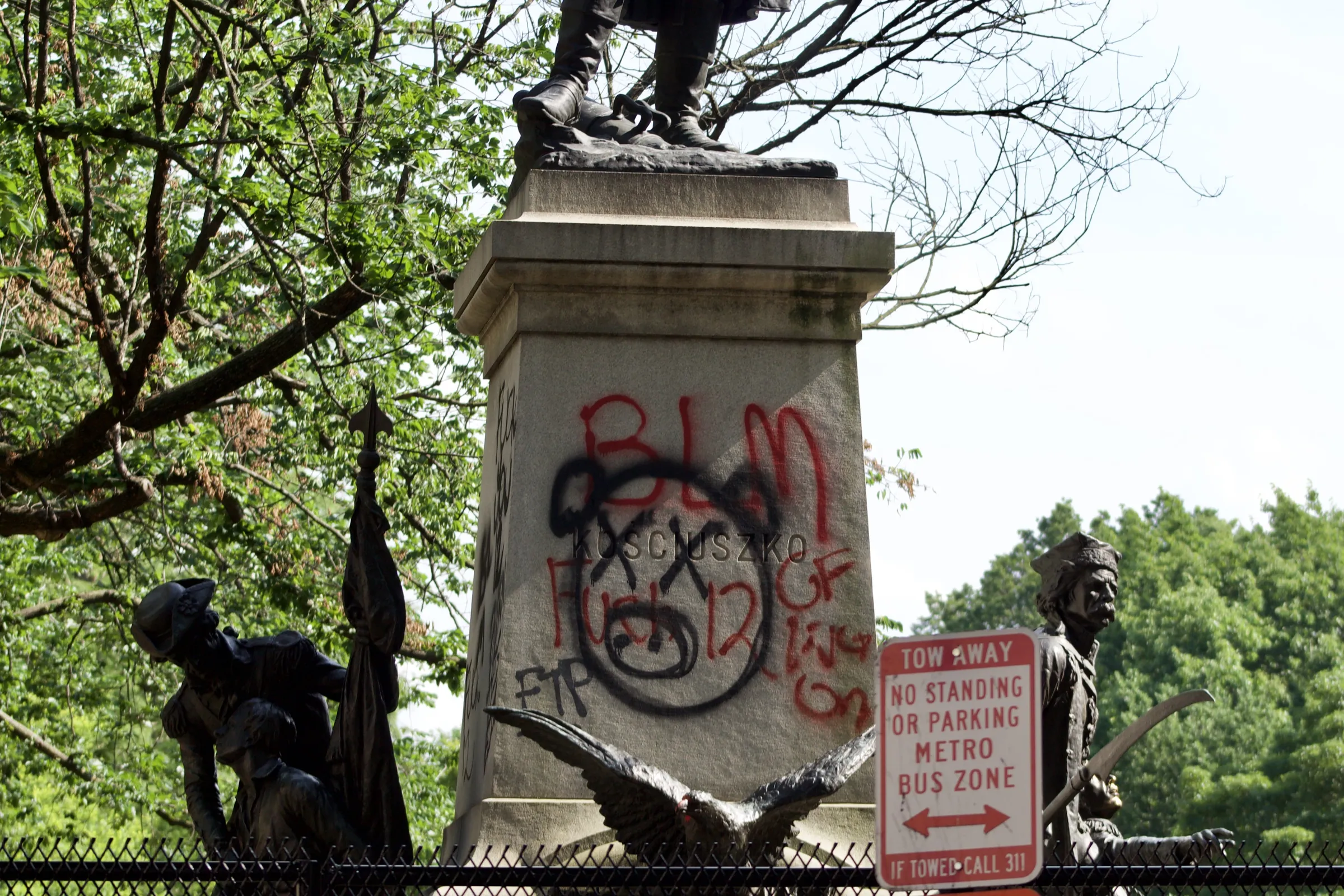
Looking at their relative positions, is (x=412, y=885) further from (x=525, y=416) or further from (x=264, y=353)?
(x=264, y=353)

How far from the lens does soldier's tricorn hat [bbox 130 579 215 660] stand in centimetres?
686

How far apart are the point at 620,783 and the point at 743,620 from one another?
0.75 metres

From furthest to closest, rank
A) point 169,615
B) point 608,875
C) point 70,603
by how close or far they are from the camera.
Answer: point 70,603 → point 169,615 → point 608,875

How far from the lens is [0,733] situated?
65.2 feet

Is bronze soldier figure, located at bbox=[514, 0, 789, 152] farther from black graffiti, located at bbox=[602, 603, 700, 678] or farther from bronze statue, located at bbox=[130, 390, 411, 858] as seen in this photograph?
black graffiti, located at bbox=[602, 603, 700, 678]

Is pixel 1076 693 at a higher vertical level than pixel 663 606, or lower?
lower

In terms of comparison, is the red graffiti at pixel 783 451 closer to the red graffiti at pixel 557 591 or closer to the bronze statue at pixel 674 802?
the red graffiti at pixel 557 591

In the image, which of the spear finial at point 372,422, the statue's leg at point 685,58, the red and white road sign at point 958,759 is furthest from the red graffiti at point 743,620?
the red and white road sign at point 958,759

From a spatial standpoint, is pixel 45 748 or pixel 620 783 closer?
pixel 620 783

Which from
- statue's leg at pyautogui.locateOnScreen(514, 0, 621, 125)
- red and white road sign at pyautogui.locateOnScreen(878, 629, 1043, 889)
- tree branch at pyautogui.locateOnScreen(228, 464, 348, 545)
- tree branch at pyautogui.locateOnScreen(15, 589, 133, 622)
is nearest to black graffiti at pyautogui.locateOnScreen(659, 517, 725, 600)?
statue's leg at pyautogui.locateOnScreen(514, 0, 621, 125)

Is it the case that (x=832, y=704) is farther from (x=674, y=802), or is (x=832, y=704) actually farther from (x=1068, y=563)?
(x=1068, y=563)

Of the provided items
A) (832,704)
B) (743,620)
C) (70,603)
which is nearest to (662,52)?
(743,620)

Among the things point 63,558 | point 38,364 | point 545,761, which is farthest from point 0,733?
point 545,761

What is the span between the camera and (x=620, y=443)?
21.2 feet
